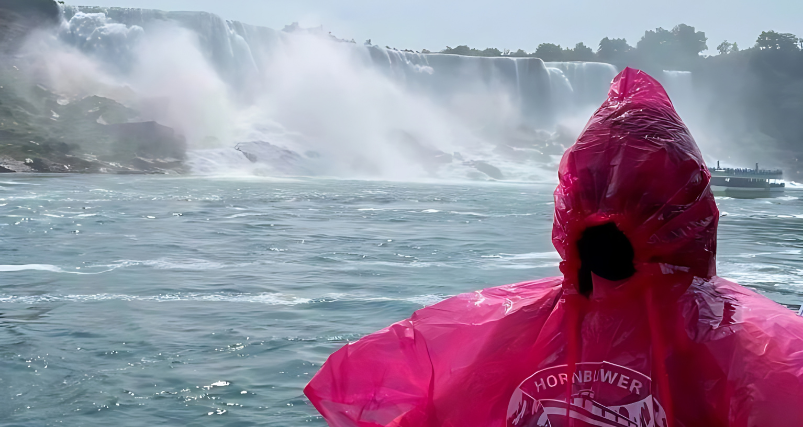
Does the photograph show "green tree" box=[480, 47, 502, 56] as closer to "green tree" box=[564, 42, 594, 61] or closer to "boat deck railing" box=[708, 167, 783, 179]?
"green tree" box=[564, 42, 594, 61]

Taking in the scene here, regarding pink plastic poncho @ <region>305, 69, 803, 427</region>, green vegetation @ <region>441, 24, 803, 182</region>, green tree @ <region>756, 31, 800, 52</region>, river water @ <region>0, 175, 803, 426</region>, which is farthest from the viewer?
green tree @ <region>756, 31, 800, 52</region>

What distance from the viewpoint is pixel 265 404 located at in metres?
3.40

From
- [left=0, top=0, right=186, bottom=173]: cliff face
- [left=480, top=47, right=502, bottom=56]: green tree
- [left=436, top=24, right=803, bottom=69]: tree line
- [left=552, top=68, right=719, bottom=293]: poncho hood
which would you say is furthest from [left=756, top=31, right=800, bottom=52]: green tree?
[left=552, top=68, right=719, bottom=293]: poncho hood

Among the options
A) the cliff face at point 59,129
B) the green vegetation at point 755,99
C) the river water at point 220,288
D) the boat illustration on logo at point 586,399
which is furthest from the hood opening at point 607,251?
the green vegetation at point 755,99

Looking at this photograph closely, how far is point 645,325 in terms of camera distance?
1.50m

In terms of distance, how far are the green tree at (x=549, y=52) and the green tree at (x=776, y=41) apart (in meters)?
18.6

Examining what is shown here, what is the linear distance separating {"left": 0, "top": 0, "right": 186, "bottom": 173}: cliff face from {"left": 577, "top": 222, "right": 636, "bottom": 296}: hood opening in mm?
31017

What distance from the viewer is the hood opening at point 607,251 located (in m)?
1.51

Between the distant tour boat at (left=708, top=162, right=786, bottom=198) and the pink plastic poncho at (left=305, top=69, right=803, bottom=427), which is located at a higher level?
the pink plastic poncho at (left=305, top=69, right=803, bottom=427)

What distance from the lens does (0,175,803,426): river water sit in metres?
3.50

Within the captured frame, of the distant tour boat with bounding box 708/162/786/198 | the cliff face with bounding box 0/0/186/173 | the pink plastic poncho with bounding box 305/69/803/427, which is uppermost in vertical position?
the pink plastic poncho with bounding box 305/69/803/427

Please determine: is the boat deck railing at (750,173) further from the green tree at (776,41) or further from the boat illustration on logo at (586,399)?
the green tree at (776,41)

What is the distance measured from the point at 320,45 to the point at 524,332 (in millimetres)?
45162

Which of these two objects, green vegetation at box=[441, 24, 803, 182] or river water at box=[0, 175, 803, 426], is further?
green vegetation at box=[441, 24, 803, 182]
